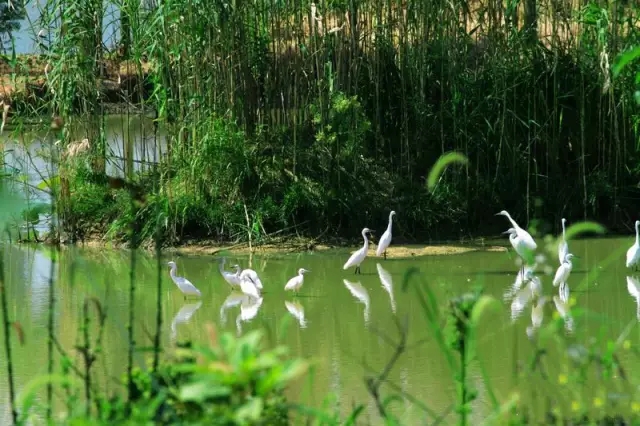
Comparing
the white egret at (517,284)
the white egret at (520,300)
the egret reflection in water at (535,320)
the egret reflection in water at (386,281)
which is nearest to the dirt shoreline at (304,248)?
the egret reflection in water at (386,281)

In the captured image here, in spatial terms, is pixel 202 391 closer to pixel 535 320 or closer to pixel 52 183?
pixel 52 183

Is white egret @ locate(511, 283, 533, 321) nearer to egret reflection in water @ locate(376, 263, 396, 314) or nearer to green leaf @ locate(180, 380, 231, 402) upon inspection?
egret reflection in water @ locate(376, 263, 396, 314)

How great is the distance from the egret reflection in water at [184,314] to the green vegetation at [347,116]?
6.82 feet

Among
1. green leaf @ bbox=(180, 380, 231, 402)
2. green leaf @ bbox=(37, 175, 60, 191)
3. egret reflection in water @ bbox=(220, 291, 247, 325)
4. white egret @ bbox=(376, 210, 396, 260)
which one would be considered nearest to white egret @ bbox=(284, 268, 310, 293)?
egret reflection in water @ bbox=(220, 291, 247, 325)

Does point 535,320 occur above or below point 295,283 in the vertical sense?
below

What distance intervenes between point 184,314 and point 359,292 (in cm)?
146

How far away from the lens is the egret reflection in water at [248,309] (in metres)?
7.84

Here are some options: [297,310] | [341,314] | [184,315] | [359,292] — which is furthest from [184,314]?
[359,292]

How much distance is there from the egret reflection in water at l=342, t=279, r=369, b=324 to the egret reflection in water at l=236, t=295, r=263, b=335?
77 centimetres

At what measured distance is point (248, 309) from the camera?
8211 millimetres

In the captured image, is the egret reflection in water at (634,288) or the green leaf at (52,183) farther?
the egret reflection in water at (634,288)

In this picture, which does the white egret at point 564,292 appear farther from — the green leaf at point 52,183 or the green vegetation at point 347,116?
the green leaf at point 52,183

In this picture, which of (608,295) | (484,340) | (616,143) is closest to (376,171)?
(616,143)

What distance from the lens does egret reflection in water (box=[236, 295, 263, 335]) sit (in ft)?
25.7
